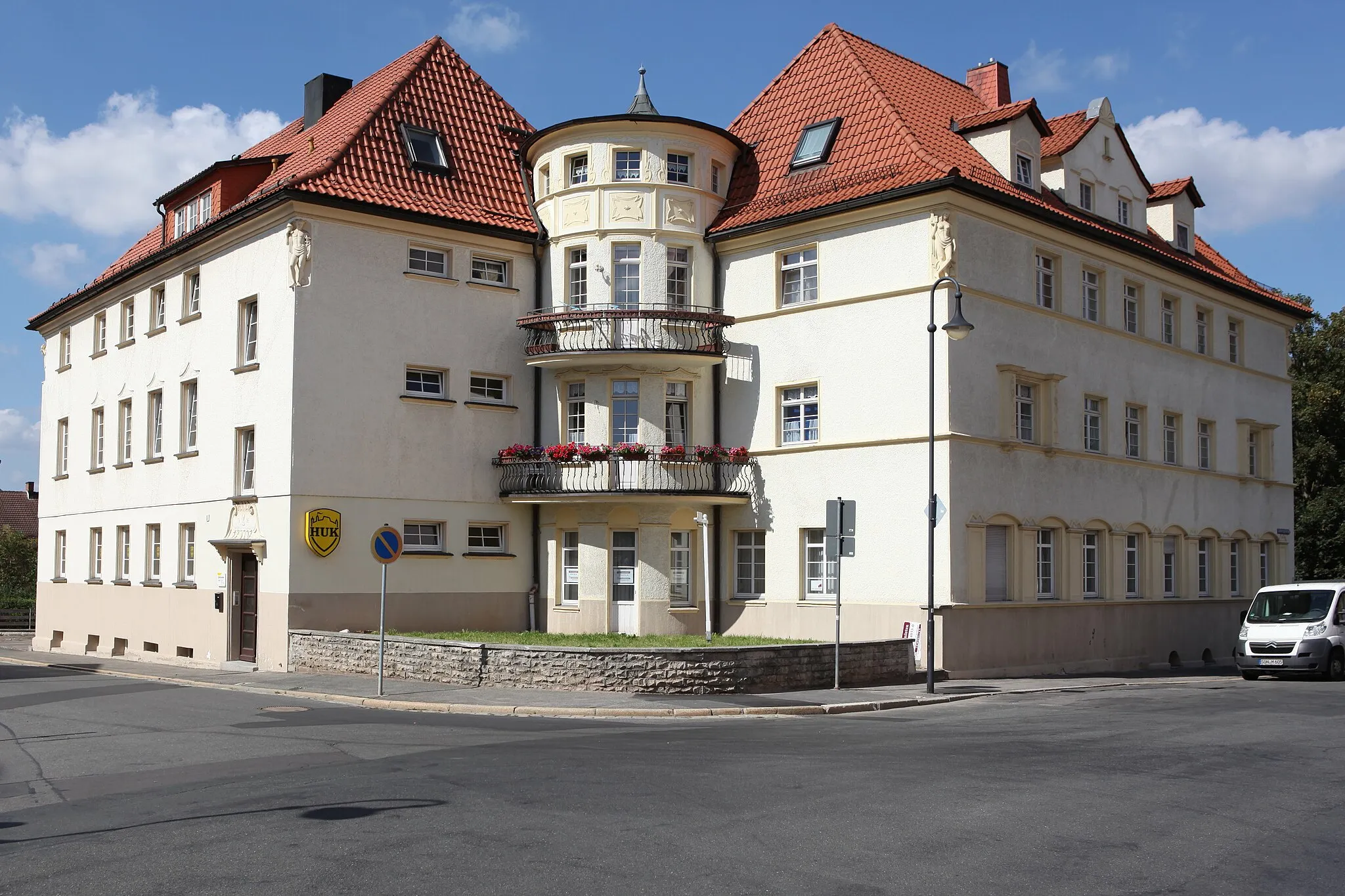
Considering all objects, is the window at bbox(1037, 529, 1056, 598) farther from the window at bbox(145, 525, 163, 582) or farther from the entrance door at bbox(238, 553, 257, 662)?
the window at bbox(145, 525, 163, 582)

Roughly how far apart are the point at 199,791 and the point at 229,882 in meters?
3.84

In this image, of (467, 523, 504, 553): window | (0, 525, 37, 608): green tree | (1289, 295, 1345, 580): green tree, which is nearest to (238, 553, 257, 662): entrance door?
(467, 523, 504, 553): window

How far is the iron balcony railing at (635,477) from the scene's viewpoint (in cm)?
2797

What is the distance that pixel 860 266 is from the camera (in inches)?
1067

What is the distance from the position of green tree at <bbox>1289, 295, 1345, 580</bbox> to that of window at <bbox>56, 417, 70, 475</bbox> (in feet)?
147

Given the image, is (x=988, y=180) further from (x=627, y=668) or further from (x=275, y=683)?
(x=275, y=683)

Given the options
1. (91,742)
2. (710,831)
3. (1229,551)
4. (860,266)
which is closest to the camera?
(710,831)

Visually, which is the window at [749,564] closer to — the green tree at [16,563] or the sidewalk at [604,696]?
the sidewalk at [604,696]

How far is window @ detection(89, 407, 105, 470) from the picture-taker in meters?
37.0

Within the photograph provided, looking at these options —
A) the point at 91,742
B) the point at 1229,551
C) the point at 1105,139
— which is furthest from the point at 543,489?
the point at 1229,551

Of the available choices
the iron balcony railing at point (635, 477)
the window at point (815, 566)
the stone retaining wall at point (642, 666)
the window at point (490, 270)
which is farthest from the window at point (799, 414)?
the window at point (490, 270)

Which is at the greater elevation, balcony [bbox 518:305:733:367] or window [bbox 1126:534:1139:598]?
balcony [bbox 518:305:733:367]

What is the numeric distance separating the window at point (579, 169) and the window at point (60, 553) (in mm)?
20243

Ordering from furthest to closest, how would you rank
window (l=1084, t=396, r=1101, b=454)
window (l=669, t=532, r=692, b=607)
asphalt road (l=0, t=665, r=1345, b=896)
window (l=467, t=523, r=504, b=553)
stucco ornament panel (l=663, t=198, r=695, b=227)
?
window (l=1084, t=396, r=1101, b=454) → stucco ornament panel (l=663, t=198, r=695, b=227) → window (l=467, t=523, r=504, b=553) → window (l=669, t=532, r=692, b=607) → asphalt road (l=0, t=665, r=1345, b=896)
